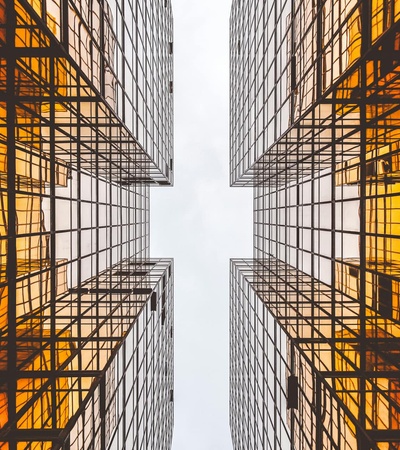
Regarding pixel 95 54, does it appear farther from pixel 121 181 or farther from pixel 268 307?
pixel 268 307

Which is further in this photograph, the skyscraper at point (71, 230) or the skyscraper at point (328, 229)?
the skyscraper at point (328, 229)

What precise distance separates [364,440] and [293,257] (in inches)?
578

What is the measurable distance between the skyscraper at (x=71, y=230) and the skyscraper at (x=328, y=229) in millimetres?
9627

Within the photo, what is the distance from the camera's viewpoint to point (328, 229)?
743 inches

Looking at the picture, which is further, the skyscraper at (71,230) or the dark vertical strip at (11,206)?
the skyscraper at (71,230)

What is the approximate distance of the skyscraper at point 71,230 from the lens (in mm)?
11480

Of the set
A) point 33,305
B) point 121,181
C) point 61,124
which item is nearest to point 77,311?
point 33,305

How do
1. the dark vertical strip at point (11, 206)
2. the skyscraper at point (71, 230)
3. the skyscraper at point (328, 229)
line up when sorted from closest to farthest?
the dark vertical strip at point (11, 206), the skyscraper at point (71, 230), the skyscraper at point (328, 229)

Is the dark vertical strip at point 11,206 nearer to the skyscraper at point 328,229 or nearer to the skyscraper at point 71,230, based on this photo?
the skyscraper at point 71,230

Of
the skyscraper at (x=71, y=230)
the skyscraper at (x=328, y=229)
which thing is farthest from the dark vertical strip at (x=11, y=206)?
the skyscraper at (x=328, y=229)

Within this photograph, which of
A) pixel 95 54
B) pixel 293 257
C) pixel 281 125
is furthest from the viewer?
pixel 293 257

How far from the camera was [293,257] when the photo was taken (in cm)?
2578

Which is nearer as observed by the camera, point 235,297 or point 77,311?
point 77,311

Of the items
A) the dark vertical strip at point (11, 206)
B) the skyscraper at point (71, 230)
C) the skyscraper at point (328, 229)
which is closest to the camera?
the dark vertical strip at point (11, 206)
